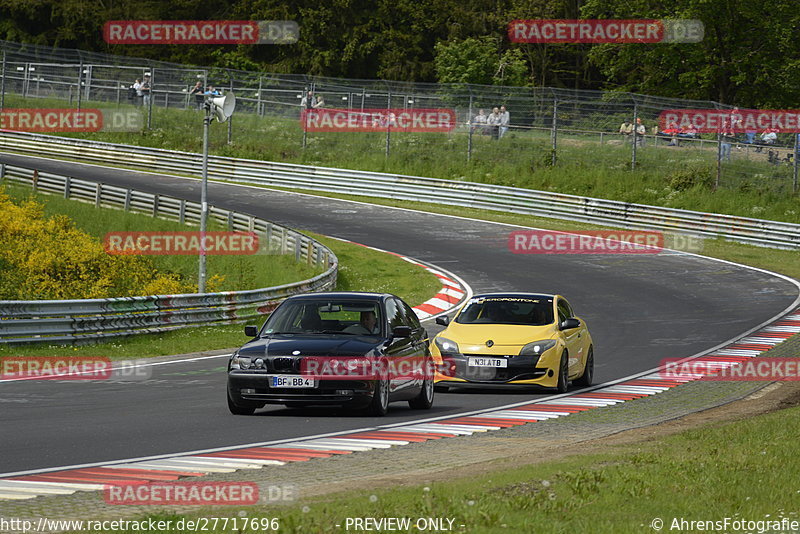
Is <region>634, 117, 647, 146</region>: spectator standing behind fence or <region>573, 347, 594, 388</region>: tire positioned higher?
<region>634, 117, 647, 146</region>: spectator standing behind fence

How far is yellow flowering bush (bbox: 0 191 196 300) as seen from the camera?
30.5 metres

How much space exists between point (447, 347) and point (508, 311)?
4.99 feet

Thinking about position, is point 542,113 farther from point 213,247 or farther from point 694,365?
point 694,365

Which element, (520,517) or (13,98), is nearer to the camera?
(520,517)

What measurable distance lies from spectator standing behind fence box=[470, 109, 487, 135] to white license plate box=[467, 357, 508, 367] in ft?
108

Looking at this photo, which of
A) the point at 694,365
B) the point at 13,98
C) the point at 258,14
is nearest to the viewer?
the point at 694,365

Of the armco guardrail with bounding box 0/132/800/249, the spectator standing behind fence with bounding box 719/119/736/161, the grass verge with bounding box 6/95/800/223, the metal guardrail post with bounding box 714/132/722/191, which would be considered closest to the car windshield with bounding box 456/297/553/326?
the armco guardrail with bounding box 0/132/800/249

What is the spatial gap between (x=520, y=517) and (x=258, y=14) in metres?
75.0

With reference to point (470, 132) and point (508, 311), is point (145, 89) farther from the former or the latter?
point (508, 311)

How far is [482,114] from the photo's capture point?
162 ft

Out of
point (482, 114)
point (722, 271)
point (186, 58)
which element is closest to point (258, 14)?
point (186, 58)

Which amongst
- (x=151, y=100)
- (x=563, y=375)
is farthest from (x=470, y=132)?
(x=563, y=375)

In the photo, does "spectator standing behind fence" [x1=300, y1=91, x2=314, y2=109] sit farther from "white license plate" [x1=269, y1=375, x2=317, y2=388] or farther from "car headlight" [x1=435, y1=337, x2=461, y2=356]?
"white license plate" [x1=269, y1=375, x2=317, y2=388]

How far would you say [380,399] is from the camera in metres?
14.1
